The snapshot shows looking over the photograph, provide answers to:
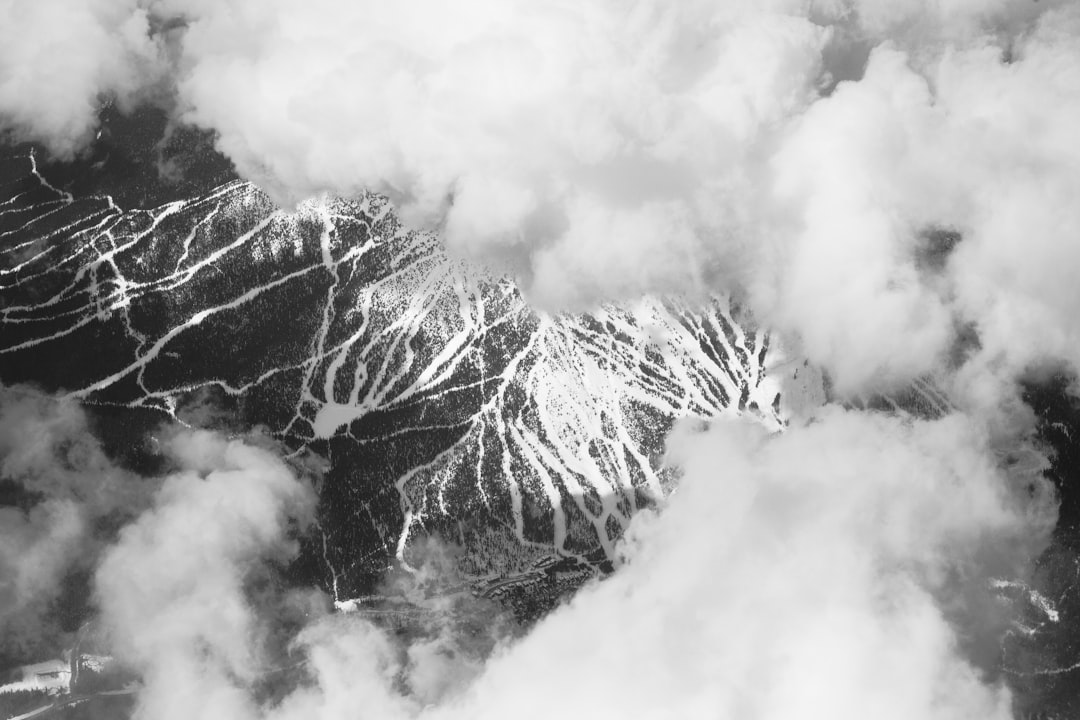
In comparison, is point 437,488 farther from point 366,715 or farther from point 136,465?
point 136,465

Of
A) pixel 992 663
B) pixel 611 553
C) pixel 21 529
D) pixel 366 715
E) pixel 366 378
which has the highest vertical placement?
pixel 366 378

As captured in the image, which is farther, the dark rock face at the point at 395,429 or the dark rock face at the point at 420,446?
the dark rock face at the point at 395,429

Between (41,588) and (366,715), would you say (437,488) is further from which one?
(41,588)

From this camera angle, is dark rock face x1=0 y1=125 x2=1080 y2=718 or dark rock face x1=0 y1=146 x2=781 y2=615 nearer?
dark rock face x1=0 y1=125 x2=1080 y2=718

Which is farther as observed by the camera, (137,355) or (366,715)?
(137,355)

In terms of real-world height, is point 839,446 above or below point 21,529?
below

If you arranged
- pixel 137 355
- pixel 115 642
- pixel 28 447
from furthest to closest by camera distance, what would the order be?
pixel 137 355 → pixel 28 447 → pixel 115 642

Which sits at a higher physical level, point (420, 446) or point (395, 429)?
point (395, 429)

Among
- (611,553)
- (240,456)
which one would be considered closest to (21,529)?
(240,456)

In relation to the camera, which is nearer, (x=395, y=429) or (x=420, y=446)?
(x=420, y=446)

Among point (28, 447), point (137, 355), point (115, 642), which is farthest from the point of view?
point (137, 355)
